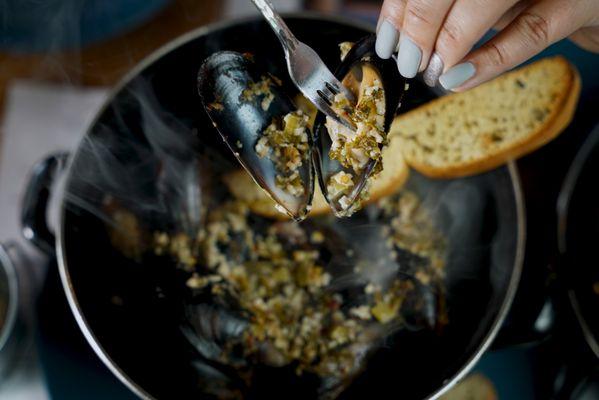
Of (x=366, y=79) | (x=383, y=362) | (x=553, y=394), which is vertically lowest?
(x=553, y=394)

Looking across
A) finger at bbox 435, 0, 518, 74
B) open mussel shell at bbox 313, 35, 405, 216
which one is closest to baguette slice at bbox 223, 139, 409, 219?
open mussel shell at bbox 313, 35, 405, 216

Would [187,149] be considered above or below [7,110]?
below

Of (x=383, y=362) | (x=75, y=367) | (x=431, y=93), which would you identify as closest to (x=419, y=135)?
(x=431, y=93)

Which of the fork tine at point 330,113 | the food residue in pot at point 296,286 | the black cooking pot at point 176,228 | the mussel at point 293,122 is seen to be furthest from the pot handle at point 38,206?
the fork tine at point 330,113

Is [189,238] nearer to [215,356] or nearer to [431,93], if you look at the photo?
[215,356]

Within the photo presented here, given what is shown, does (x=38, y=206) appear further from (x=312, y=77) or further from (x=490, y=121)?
(x=490, y=121)

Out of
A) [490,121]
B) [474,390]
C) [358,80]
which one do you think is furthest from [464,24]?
[474,390]

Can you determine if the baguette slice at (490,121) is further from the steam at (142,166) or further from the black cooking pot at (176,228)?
the steam at (142,166)
